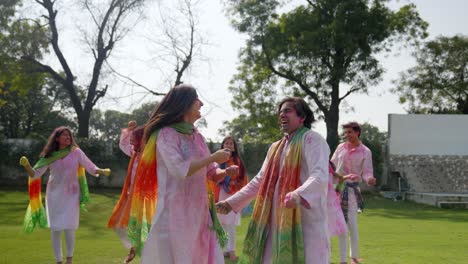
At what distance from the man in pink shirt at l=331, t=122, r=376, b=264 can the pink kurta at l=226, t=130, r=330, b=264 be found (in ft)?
12.3

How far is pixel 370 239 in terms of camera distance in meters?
11.9

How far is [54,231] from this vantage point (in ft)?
26.6

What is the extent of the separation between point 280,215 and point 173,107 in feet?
4.08

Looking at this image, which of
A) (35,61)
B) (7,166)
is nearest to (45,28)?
(35,61)

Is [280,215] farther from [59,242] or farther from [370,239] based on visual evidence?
[370,239]

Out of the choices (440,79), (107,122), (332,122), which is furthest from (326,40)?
(107,122)

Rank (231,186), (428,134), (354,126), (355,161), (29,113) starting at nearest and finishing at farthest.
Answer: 1. (354,126)
2. (355,161)
3. (231,186)
4. (428,134)
5. (29,113)

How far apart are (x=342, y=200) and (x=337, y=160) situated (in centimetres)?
68

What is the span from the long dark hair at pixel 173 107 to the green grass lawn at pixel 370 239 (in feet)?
14.5

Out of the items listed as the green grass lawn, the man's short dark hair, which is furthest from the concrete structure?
the man's short dark hair

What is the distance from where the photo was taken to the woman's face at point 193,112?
475cm

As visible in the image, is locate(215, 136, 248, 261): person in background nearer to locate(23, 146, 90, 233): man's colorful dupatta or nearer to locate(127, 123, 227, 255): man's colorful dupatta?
locate(23, 146, 90, 233): man's colorful dupatta

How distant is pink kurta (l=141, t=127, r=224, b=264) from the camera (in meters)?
4.45

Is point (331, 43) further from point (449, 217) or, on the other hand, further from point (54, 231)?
point (54, 231)
